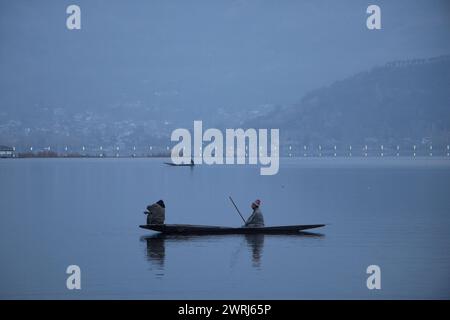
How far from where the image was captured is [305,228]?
32125 mm

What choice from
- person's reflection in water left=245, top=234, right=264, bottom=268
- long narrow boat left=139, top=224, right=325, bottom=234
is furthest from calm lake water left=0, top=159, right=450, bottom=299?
long narrow boat left=139, top=224, right=325, bottom=234

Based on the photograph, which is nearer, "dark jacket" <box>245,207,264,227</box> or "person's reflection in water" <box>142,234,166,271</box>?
"person's reflection in water" <box>142,234,166,271</box>

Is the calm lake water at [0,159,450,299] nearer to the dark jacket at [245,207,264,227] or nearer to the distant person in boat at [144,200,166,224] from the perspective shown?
the dark jacket at [245,207,264,227]

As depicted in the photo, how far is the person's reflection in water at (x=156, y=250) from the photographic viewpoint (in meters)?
26.2

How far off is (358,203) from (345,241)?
77.0 feet

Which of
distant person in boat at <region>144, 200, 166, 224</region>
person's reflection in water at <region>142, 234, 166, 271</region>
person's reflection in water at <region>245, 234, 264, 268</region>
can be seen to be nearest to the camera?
person's reflection in water at <region>142, 234, 166, 271</region>

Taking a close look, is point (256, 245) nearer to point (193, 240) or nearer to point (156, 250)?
point (193, 240)

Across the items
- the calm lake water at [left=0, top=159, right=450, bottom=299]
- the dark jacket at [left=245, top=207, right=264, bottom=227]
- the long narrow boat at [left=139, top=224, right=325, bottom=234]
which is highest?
the dark jacket at [left=245, top=207, right=264, bottom=227]

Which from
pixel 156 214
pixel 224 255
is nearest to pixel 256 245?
pixel 224 255

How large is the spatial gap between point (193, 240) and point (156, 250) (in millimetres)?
2362

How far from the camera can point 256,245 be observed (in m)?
29.8

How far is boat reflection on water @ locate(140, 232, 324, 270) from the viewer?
27.3 meters
